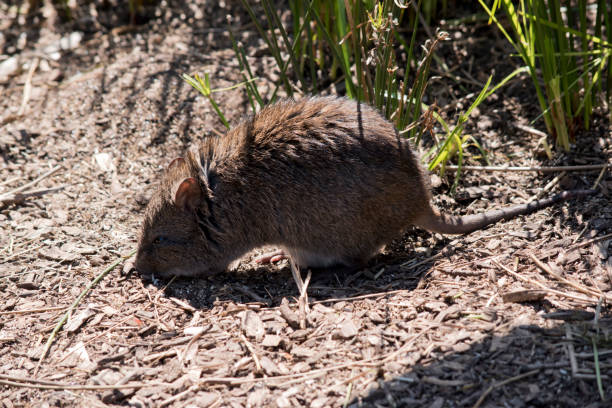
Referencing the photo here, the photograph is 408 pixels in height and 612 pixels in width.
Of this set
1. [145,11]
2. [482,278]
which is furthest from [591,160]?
[145,11]

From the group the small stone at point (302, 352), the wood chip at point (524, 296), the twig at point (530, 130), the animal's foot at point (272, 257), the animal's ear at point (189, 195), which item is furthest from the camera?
the twig at point (530, 130)

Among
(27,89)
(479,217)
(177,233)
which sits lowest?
(479,217)

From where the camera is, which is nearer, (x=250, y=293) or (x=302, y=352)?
(x=302, y=352)

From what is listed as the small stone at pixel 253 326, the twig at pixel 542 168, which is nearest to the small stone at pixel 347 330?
the small stone at pixel 253 326

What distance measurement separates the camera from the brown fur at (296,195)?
4340 millimetres

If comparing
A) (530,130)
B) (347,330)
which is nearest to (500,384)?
(347,330)

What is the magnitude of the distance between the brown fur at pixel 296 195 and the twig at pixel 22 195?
1.45 meters

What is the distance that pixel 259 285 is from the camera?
4668 millimetres

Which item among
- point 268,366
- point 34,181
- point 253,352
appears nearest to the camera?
point 268,366

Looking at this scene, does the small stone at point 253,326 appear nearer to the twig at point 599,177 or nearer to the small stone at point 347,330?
the small stone at point 347,330

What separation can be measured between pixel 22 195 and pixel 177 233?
1.74 m

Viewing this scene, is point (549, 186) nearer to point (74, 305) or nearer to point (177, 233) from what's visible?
point (177, 233)

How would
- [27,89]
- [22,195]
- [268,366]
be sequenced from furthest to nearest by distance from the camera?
[27,89] → [22,195] → [268,366]

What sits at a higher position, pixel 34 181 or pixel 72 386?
pixel 34 181
